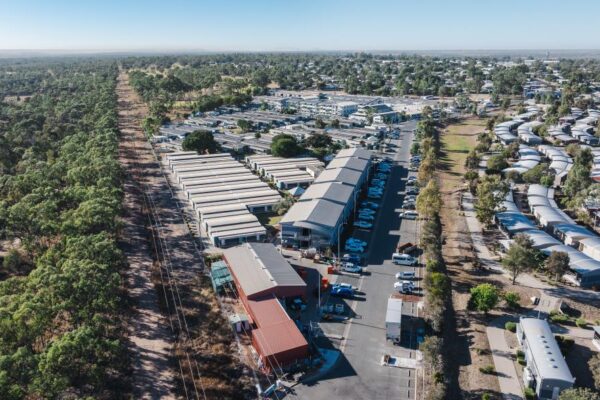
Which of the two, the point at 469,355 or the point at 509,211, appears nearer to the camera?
the point at 469,355

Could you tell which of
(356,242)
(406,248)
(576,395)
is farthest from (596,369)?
(356,242)

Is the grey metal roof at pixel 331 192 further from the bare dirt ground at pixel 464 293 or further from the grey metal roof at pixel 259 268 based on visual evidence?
the bare dirt ground at pixel 464 293

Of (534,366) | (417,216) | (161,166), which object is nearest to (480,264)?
(417,216)

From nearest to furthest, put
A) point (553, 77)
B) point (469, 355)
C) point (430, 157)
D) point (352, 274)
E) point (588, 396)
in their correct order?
1. point (588, 396)
2. point (469, 355)
3. point (352, 274)
4. point (430, 157)
5. point (553, 77)

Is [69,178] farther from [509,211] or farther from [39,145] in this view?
[509,211]

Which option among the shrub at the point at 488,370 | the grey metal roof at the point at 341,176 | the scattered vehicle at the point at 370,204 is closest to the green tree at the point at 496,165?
the grey metal roof at the point at 341,176

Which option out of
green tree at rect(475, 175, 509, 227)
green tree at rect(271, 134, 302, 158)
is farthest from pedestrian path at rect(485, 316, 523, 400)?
green tree at rect(271, 134, 302, 158)

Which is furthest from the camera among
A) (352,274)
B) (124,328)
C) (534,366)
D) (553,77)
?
(553,77)
